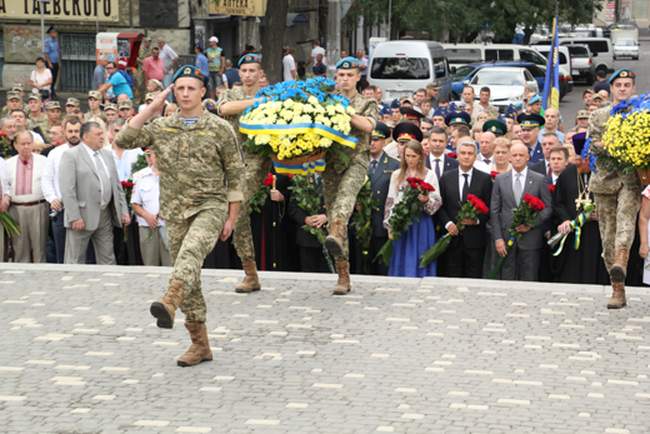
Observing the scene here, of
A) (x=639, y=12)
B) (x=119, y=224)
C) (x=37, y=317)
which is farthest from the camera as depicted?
(x=639, y=12)

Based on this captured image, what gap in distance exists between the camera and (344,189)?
36.8 feet

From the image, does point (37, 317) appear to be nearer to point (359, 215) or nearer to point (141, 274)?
point (141, 274)

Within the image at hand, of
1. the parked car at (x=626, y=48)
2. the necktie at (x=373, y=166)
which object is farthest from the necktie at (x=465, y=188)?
the parked car at (x=626, y=48)

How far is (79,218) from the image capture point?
44.7 ft

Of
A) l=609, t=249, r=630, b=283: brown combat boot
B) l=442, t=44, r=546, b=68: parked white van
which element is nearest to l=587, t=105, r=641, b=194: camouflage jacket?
l=609, t=249, r=630, b=283: brown combat boot

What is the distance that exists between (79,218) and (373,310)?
4.12 m

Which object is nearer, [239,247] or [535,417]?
[535,417]

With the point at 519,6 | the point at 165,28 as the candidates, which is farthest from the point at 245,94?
the point at 519,6

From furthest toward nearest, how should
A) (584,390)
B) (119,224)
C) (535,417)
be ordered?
(119,224)
(584,390)
(535,417)

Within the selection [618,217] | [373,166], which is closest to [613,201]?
[618,217]

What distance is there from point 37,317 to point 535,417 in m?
4.33

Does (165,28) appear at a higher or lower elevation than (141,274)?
higher

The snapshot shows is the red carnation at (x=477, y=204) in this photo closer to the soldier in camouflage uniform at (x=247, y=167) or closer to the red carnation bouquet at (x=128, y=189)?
the soldier in camouflage uniform at (x=247, y=167)

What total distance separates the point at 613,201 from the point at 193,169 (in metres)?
3.75
